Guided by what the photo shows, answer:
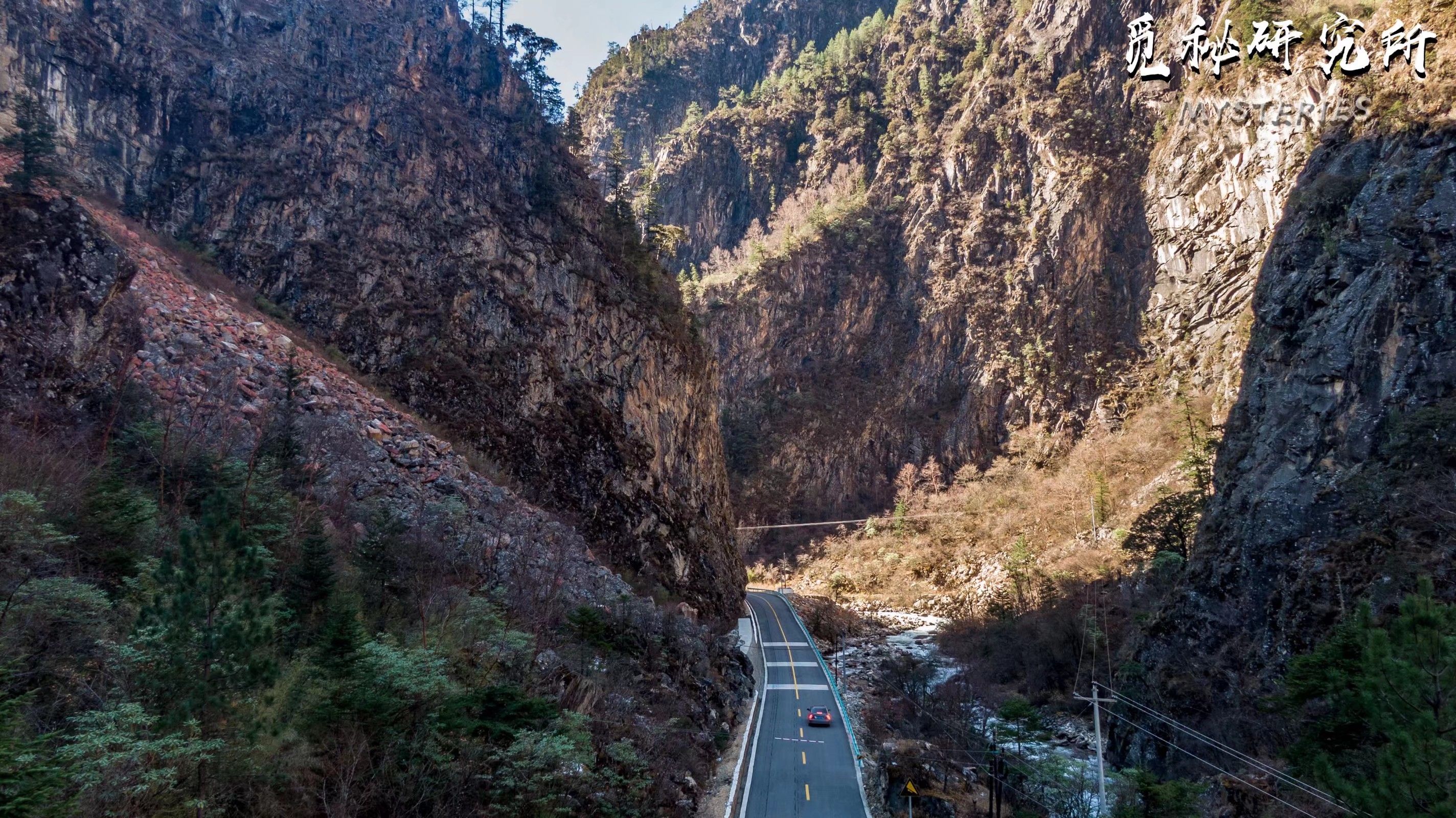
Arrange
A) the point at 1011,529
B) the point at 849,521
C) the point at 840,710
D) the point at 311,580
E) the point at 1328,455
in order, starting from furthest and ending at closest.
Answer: the point at 849,521
the point at 1011,529
the point at 840,710
the point at 1328,455
the point at 311,580

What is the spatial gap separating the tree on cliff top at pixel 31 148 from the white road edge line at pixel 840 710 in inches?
1110

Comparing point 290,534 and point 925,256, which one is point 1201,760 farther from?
point 925,256

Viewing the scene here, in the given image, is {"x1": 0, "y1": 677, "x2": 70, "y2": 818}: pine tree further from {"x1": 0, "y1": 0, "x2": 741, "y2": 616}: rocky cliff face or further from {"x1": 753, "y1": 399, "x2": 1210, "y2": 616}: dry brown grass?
{"x1": 753, "y1": 399, "x2": 1210, "y2": 616}: dry brown grass

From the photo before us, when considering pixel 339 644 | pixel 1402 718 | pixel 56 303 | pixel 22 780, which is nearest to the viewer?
pixel 22 780

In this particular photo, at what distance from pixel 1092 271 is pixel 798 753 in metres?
52.2

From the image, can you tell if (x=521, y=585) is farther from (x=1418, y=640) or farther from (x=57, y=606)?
(x=1418, y=640)

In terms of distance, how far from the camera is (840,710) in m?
28.6

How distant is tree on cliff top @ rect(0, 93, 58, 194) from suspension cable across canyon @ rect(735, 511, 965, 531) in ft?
156

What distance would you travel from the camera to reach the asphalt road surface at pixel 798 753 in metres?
19.7

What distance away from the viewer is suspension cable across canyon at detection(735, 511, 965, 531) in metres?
57.3

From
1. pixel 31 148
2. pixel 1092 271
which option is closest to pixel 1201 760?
pixel 31 148

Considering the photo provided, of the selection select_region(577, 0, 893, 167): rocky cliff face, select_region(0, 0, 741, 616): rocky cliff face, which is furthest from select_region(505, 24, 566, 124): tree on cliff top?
select_region(577, 0, 893, 167): rocky cliff face

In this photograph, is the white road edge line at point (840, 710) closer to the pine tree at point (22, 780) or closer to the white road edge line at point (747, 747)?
the white road edge line at point (747, 747)

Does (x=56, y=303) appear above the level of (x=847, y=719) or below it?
above
